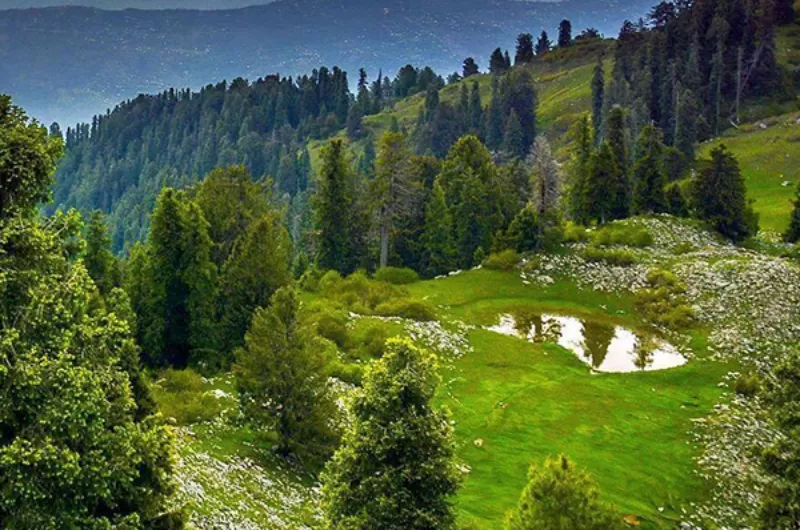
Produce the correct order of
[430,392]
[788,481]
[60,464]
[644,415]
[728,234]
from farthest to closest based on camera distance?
[728,234] < [644,415] < [788,481] < [430,392] < [60,464]

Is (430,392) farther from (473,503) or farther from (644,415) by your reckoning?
(644,415)

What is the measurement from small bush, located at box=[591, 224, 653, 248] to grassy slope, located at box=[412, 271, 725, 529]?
1660 centimetres

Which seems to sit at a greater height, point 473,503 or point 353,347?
point 353,347

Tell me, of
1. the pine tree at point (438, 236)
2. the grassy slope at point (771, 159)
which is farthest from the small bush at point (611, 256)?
the grassy slope at point (771, 159)

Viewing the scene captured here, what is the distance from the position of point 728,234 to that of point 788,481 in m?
64.9

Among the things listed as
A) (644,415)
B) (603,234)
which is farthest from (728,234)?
(644,415)

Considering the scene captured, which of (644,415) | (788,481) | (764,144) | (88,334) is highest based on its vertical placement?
(764,144)

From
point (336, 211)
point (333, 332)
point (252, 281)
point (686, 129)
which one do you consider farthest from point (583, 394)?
point (686, 129)

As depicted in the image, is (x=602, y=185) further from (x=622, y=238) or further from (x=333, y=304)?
(x=333, y=304)

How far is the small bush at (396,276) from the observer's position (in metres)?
73.4

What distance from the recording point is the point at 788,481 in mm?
24781

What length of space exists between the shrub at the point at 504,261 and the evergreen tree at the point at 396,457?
176 feet

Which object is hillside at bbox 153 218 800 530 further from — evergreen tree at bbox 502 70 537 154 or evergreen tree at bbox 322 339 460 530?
evergreen tree at bbox 502 70 537 154

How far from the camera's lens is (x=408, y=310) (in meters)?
59.5
